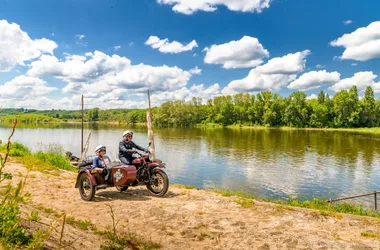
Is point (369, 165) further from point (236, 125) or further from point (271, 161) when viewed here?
point (236, 125)

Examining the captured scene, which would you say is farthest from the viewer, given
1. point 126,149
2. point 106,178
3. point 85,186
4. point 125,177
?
point 126,149

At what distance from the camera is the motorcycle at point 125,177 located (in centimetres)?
873

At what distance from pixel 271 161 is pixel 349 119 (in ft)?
249

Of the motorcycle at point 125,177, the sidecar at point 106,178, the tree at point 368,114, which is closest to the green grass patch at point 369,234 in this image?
the motorcycle at point 125,177

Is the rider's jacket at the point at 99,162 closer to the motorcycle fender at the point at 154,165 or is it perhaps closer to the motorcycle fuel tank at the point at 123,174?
the motorcycle fuel tank at the point at 123,174

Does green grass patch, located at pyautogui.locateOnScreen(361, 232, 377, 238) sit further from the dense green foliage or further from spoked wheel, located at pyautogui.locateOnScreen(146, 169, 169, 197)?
the dense green foliage

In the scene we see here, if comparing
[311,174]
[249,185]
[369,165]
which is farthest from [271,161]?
[249,185]

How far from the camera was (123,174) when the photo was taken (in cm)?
872

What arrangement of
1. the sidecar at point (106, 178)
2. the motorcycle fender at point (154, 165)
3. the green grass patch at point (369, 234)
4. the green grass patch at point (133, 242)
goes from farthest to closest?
the motorcycle fender at point (154, 165)
the sidecar at point (106, 178)
the green grass patch at point (369, 234)
the green grass patch at point (133, 242)

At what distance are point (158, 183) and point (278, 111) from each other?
10125 cm

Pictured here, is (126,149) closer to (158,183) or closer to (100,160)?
(100,160)

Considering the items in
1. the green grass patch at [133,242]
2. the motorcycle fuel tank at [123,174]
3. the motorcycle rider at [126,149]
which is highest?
the motorcycle rider at [126,149]

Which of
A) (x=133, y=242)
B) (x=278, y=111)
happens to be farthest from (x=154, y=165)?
(x=278, y=111)

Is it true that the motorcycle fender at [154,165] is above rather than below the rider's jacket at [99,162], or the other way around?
below
